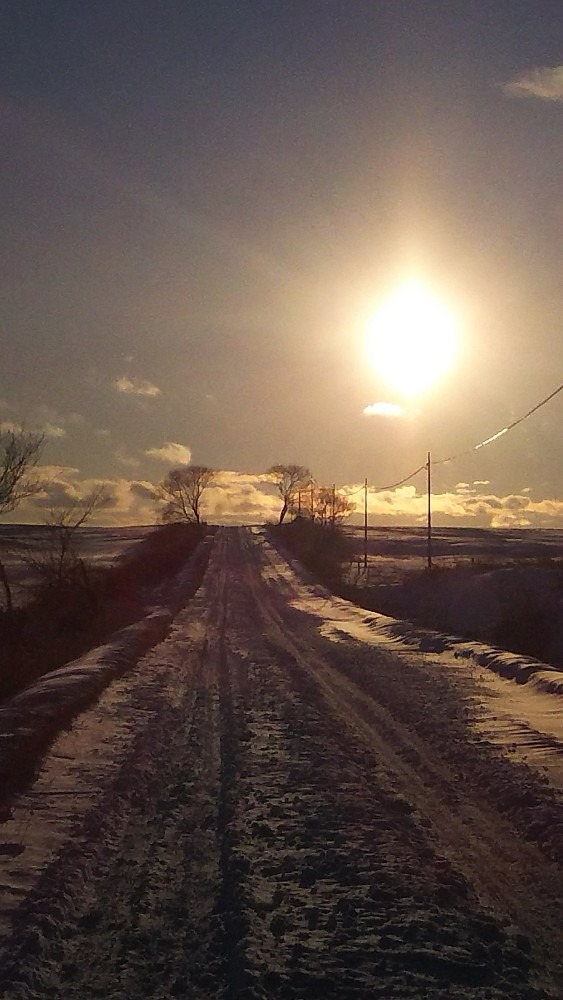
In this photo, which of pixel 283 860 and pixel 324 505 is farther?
pixel 324 505

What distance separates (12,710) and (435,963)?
863 centimetres

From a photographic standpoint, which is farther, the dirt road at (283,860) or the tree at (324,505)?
the tree at (324,505)

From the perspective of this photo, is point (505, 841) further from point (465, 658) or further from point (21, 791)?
point (465, 658)

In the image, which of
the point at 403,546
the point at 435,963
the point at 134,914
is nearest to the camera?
the point at 435,963

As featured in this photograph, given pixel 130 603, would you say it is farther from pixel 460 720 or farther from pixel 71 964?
pixel 71 964

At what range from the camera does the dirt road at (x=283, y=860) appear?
5105mm

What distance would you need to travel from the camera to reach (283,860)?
6930 millimetres

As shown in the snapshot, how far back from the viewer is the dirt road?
5105 mm

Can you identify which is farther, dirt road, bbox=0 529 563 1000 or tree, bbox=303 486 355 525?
tree, bbox=303 486 355 525

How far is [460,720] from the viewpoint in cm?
1193

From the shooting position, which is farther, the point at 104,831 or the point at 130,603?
the point at 130,603

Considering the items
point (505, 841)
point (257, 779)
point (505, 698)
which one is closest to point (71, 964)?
point (505, 841)

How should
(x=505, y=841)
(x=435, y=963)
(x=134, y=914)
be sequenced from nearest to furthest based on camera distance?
(x=435, y=963) → (x=134, y=914) → (x=505, y=841)

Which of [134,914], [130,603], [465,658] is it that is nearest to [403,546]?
[130,603]
